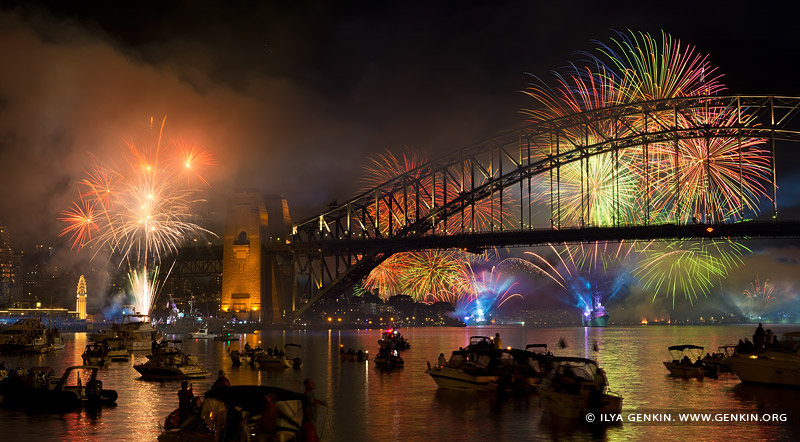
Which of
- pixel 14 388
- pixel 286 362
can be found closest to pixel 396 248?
pixel 286 362

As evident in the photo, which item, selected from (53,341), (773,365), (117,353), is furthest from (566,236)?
(773,365)

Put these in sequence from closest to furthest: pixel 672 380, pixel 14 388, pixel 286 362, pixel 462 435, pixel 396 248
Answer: pixel 462 435 → pixel 14 388 → pixel 672 380 → pixel 286 362 → pixel 396 248

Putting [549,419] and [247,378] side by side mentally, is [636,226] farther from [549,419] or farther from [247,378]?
[549,419]

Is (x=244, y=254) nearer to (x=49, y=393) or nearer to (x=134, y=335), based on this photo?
(x=134, y=335)

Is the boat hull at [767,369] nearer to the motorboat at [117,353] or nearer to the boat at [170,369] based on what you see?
the boat at [170,369]

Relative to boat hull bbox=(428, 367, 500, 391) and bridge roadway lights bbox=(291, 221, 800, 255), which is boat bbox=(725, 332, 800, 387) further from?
bridge roadway lights bbox=(291, 221, 800, 255)
